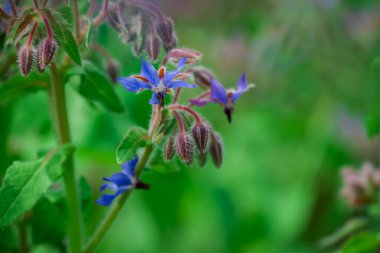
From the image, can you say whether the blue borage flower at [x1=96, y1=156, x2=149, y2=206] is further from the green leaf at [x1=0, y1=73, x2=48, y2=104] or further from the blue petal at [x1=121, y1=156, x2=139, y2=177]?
the green leaf at [x1=0, y1=73, x2=48, y2=104]

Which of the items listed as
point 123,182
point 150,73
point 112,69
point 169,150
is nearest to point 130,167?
point 123,182

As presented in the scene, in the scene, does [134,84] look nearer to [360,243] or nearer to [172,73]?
[172,73]

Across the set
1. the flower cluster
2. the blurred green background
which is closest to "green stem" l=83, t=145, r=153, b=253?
the flower cluster

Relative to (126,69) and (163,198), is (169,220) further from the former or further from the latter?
(126,69)

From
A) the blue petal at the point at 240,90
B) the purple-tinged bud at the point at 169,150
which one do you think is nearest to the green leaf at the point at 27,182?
the purple-tinged bud at the point at 169,150

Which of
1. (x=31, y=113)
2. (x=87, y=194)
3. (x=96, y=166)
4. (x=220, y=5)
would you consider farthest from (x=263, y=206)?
(x=87, y=194)

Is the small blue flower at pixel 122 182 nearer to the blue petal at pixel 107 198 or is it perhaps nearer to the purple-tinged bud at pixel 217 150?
the blue petal at pixel 107 198
